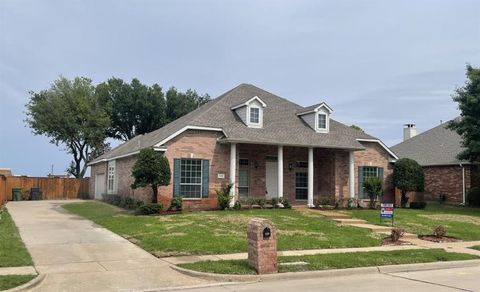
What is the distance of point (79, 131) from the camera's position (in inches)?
2010

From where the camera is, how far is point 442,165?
1398 inches

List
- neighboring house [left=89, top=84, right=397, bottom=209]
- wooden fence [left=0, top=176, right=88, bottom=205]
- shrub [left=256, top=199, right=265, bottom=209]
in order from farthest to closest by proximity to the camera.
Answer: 1. wooden fence [left=0, top=176, right=88, bottom=205]
2. shrub [left=256, top=199, right=265, bottom=209]
3. neighboring house [left=89, top=84, right=397, bottom=209]

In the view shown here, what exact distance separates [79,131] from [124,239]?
38.1 metres

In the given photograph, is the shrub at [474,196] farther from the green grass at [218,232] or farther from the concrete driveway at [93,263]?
the concrete driveway at [93,263]

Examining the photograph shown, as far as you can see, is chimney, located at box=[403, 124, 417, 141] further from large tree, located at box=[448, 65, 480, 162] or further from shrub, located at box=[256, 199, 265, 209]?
shrub, located at box=[256, 199, 265, 209]

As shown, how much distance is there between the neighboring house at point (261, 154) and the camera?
24.7 meters

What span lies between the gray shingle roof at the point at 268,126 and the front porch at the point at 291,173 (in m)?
0.68

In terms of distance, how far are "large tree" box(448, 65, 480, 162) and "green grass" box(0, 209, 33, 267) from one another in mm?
23410

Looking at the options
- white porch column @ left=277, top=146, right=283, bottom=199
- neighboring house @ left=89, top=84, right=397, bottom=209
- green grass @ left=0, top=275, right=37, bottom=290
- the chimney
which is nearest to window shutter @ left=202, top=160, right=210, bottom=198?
neighboring house @ left=89, top=84, right=397, bottom=209

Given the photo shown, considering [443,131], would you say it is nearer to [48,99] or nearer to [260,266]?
[260,266]

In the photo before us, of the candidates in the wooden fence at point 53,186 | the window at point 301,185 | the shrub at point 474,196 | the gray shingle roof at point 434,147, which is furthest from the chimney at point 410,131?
the wooden fence at point 53,186

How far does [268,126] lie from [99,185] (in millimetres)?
16409

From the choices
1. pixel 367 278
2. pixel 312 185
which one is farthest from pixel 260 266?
pixel 312 185

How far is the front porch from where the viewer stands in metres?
26.6
